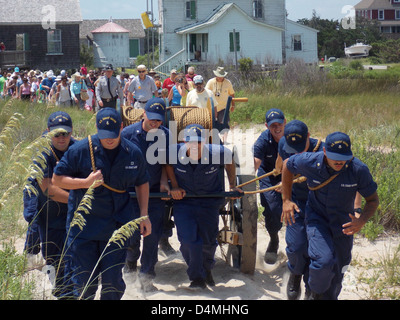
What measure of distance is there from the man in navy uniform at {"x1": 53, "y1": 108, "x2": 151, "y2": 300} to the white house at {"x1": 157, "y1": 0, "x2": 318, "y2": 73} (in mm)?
37065

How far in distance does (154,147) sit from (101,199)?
1.61 m

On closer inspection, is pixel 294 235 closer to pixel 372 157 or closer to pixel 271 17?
pixel 372 157

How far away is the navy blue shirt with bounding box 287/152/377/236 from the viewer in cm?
549

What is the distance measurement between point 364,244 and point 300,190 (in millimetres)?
2064

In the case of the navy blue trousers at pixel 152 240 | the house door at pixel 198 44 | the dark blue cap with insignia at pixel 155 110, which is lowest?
the navy blue trousers at pixel 152 240

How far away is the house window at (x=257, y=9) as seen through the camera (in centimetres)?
4838

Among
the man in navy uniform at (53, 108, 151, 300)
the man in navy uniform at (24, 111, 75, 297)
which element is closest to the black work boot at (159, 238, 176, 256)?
the man in navy uniform at (24, 111, 75, 297)

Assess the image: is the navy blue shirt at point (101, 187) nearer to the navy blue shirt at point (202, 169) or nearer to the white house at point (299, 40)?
the navy blue shirt at point (202, 169)

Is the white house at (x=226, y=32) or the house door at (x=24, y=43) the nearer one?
the house door at (x=24, y=43)

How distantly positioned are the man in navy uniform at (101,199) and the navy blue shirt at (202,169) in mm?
1215

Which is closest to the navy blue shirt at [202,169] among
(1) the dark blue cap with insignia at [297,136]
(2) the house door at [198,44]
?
(1) the dark blue cap with insignia at [297,136]

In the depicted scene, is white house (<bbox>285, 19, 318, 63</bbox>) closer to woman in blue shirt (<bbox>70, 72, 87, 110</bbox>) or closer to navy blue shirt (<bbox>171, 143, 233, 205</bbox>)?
woman in blue shirt (<bbox>70, 72, 87, 110</bbox>)

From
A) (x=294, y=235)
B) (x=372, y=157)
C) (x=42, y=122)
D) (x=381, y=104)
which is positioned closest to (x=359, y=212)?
(x=294, y=235)

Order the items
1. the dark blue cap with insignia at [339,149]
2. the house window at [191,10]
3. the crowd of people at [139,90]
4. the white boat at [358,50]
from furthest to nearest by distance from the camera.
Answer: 1. the white boat at [358,50]
2. the house window at [191,10]
3. the crowd of people at [139,90]
4. the dark blue cap with insignia at [339,149]
